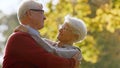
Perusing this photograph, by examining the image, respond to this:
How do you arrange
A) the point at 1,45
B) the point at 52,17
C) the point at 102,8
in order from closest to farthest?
1. the point at 102,8
2. the point at 52,17
3. the point at 1,45

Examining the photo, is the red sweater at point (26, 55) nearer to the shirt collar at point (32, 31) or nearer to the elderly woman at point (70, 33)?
the shirt collar at point (32, 31)

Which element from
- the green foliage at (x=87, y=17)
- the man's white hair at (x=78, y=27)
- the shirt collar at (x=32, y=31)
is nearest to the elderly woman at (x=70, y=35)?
the man's white hair at (x=78, y=27)

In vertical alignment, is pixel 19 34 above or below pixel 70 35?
above

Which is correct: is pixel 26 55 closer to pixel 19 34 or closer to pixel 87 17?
pixel 19 34

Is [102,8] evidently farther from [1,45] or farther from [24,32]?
[1,45]

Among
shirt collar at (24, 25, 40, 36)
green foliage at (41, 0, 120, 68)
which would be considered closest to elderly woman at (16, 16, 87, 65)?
shirt collar at (24, 25, 40, 36)

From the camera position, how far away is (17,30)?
3.15 metres

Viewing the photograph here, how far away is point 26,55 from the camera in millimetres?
3055

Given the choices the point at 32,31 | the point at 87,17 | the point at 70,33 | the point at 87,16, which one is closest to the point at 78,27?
the point at 70,33

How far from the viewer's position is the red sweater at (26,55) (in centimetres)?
304

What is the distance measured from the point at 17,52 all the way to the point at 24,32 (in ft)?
0.45

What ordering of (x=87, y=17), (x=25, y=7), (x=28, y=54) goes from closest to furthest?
(x=28, y=54) < (x=25, y=7) < (x=87, y=17)

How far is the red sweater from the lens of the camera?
3045 millimetres

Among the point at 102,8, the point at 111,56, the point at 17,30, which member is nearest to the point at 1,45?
the point at 111,56
